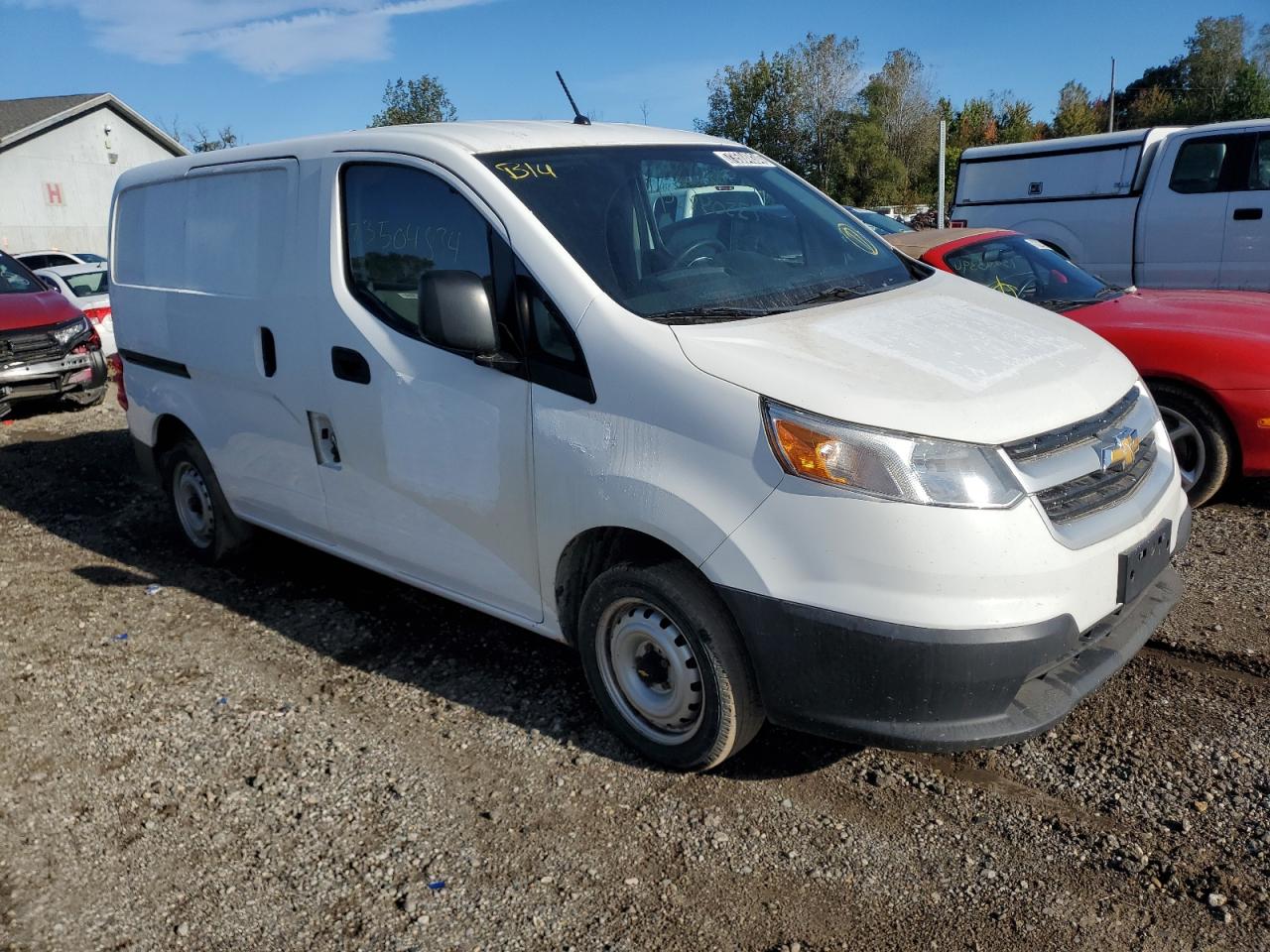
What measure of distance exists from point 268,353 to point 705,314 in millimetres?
2097

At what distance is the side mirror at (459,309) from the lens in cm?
331

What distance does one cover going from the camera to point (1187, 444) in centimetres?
536

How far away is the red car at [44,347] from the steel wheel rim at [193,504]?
541cm

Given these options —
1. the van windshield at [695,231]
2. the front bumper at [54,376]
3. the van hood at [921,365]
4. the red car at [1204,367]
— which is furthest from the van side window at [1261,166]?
the front bumper at [54,376]

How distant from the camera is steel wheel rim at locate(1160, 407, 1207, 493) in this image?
17.3 feet

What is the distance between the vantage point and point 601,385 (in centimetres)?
314

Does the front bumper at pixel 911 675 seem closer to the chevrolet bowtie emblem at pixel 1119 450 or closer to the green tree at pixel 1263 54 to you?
the chevrolet bowtie emblem at pixel 1119 450

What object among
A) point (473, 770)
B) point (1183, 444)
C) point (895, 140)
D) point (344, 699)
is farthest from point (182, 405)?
point (895, 140)

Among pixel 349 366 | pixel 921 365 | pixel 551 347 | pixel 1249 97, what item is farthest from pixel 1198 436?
pixel 1249 97

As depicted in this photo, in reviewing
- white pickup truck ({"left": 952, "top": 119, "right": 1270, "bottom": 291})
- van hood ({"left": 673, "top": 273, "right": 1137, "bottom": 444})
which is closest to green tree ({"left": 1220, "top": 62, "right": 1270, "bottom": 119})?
white pickup truck ({"left": 952, "top": 119, "right": 1270, "bottom": 291})

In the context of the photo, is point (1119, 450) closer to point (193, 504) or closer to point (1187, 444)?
point (1187, 444)

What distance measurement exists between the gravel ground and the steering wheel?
1.62 meters

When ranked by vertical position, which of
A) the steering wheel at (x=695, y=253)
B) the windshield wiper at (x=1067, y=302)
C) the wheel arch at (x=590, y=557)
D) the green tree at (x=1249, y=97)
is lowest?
the wheel arch at (x=590, y=557)

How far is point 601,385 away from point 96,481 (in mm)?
5938
